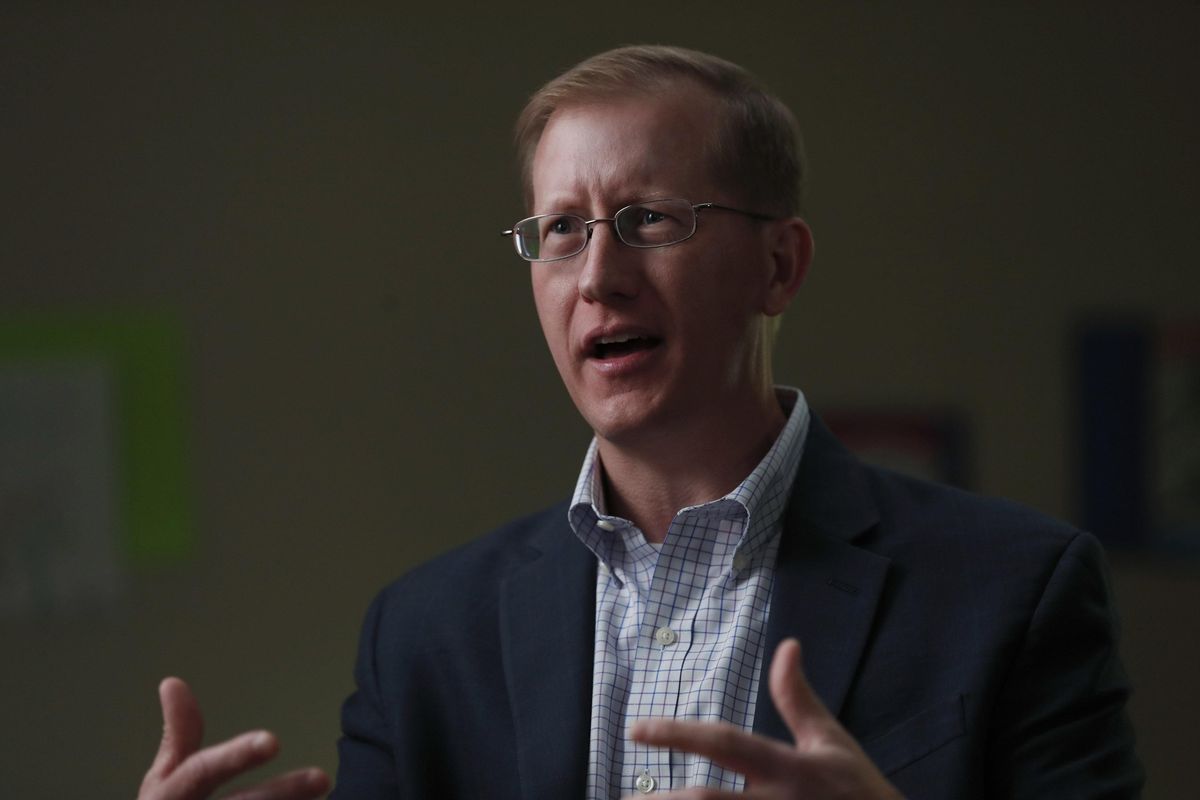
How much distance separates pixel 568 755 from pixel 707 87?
861 mm

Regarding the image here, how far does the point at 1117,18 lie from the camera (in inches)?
128

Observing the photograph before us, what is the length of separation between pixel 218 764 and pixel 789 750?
1.84 ft

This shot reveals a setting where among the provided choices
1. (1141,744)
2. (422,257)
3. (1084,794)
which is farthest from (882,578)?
(1141,744)

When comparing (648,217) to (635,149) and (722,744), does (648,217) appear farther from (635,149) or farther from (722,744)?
(722,744)

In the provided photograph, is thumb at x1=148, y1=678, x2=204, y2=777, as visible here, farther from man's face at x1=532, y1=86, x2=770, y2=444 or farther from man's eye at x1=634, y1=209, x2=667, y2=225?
man's eye at x1=634, y1=209, x2=667, y2=225

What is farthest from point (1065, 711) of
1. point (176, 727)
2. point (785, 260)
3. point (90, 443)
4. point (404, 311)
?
point (90, 443)

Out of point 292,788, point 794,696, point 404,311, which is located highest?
point 404,311

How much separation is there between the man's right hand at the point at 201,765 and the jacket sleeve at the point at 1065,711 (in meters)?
0.75

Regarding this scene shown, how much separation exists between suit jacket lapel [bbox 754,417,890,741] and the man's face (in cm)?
16

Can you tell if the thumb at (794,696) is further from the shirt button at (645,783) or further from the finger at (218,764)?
the finger at (218,764)

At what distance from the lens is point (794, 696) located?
1.13 metres

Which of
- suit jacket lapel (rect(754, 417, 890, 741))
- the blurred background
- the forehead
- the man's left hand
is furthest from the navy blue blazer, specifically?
the blurred background

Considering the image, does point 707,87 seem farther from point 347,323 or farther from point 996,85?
point 996,85

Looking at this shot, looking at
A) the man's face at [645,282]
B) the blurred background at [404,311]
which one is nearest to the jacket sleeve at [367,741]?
the man's face at [645,282]
